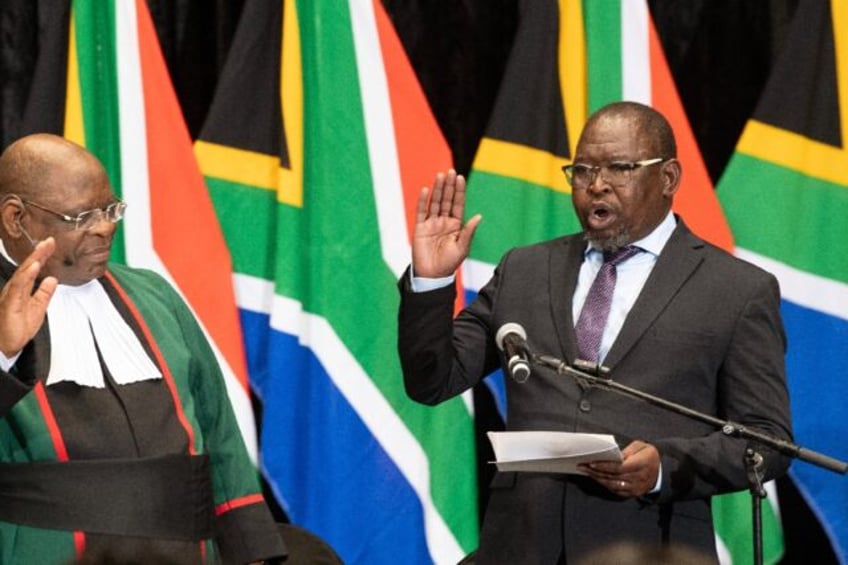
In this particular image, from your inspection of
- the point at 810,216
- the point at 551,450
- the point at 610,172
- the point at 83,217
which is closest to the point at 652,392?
the point at 551,450

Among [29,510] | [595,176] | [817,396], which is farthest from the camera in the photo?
[817,396]

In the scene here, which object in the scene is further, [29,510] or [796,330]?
[796,330]

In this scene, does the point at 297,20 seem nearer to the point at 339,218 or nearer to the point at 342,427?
the point at 339,218

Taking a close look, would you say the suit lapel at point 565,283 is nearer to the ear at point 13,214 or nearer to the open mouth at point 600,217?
the open mouth at point 600,217

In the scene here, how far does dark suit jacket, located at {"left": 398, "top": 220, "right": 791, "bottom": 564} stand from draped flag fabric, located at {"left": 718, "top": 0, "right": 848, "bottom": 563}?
4.53 feet

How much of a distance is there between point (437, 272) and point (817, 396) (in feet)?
6.41

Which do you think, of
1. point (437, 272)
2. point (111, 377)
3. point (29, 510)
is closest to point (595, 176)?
point (437, 272)

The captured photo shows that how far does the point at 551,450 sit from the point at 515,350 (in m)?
0.30

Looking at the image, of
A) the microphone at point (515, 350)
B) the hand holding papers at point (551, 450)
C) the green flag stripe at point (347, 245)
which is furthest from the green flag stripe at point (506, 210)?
the microphone at point (515, 350)

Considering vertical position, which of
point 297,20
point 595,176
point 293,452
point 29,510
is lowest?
point 293,452

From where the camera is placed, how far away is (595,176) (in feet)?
13.6

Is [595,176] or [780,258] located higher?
[595,176]

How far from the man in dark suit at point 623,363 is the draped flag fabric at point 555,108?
1.35 meters

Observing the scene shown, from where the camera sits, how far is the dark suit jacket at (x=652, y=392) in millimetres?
3869
